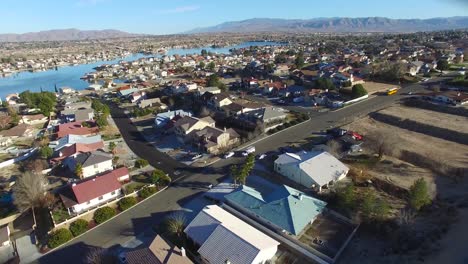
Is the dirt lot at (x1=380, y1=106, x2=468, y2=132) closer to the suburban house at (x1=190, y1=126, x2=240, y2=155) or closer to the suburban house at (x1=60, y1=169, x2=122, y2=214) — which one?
the suburban house at (x1=190, y1=126, x2=240, y2=155)

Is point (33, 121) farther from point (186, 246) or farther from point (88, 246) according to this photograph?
point (186, 246)

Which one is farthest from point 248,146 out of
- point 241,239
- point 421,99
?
point 421,99

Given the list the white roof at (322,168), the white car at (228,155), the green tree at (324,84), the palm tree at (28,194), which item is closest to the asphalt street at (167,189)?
the white car at (228,155)

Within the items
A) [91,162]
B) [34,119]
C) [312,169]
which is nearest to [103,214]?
[91,162]

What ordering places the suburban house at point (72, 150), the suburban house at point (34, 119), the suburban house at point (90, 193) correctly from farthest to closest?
the suburban house at point (34, 119), the suburban house at point (72, 150), the suburban house at point (90, 193)

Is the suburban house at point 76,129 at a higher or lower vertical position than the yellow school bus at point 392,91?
lower

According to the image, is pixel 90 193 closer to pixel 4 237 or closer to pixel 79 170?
pixel 79 170

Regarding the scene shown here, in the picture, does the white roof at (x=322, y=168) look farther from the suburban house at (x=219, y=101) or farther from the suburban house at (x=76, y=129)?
the suburban house at (x=76, y=129)

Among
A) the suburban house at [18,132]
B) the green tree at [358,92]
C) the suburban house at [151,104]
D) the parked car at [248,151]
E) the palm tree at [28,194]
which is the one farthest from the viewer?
the suburban house at [151,104]
